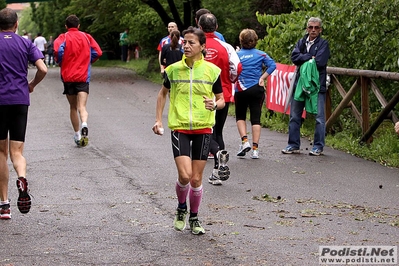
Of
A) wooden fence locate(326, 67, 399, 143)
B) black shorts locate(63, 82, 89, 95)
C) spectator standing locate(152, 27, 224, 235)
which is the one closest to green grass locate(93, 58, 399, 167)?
wooden fence locate(326, 67, 399, 143)

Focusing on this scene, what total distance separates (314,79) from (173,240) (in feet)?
19.6

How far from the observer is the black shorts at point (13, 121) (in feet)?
26.9

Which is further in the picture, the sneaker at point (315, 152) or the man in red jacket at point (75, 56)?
the man in red jacket at point (75, 56)

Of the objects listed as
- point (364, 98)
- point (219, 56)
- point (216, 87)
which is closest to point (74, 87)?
point (219, 56)

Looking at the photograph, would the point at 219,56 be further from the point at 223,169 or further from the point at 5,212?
the point at 5,212

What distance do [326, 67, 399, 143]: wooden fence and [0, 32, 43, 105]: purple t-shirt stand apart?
20.2 ft

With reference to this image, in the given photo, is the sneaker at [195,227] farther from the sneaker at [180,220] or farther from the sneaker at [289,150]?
the sneaker at [289,150]

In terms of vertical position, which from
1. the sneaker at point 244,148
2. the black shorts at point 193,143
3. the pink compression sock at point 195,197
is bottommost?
the sneaker at point 244,148

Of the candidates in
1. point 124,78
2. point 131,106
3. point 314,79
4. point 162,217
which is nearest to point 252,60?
point 314,79

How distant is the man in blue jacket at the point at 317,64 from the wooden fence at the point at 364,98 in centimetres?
88

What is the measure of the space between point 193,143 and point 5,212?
6.41 feet

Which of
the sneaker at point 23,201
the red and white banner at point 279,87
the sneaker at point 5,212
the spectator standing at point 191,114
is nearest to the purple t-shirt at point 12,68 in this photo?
the sneaker at point 23,201

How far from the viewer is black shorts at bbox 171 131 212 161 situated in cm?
768

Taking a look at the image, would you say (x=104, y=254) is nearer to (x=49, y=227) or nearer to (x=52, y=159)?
(x=49, y=227)
